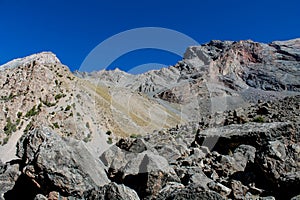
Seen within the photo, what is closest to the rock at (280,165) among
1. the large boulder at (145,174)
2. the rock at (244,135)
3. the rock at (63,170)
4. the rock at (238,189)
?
the rock at (238,189)

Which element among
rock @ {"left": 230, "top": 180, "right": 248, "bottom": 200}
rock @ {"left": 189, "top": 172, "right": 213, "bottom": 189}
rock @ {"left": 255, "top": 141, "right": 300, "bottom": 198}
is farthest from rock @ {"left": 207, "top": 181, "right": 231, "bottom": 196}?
rock @ {"left": 255, "top": 141, "right": 300, "bottom": 198}

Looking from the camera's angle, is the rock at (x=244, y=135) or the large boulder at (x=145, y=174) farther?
the rock at (x=244, y=135)

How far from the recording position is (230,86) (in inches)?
6742

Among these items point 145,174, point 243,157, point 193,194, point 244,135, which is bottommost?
point 193,194

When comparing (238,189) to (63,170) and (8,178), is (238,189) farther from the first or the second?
(8,178)

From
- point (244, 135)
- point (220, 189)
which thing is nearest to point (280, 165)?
point (220, 189)

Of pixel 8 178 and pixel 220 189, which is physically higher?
pixel 8 178

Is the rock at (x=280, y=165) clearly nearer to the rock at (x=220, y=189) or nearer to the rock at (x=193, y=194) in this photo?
the rock at (x=220, y=189)

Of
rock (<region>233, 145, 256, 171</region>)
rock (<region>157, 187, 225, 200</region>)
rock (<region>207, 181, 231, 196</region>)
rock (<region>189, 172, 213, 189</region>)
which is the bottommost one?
rock (<region>157, 187, 225, 200</region>)

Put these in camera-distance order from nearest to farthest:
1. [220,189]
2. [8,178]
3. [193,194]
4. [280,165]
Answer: [193,194] < [220,189] < [280,165] < [8,178]

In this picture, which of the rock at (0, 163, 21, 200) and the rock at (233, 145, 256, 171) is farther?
the rock at (0, 163, 21, 200)

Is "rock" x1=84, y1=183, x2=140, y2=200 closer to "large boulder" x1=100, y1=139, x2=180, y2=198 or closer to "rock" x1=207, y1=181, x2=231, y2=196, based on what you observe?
"large boulder" x1=100, y1=139, x2=180, y2=198

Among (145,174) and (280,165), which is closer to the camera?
(280,165)

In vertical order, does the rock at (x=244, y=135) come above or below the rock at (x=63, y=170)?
above
